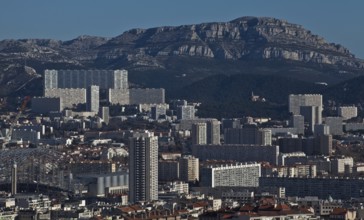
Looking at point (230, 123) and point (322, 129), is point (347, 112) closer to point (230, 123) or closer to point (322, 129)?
point (230, 123)

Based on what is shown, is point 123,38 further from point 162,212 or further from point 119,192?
point 162,212

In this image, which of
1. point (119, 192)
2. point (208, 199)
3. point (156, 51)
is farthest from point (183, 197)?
point (156, 51)

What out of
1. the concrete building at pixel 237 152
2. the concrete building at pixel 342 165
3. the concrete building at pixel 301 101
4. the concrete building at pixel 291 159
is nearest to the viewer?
the concrete building at pixel 342 165

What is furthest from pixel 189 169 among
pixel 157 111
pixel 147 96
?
pixel 147 96

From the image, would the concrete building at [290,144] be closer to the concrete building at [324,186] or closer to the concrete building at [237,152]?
the concrete building at [237,152]

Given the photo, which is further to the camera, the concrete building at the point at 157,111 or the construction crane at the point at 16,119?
the concrete building at the point at 157,111

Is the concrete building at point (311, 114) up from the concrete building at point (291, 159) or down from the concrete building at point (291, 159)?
up

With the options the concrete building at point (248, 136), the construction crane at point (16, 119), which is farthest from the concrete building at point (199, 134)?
the construction crane at point (16, 119)
